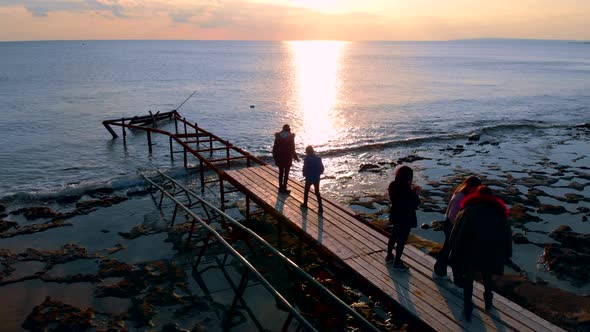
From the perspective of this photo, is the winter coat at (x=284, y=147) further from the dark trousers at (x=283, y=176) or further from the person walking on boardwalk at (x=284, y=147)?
the dark trousers at (x=283, y=176)

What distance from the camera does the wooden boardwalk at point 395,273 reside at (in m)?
6.50

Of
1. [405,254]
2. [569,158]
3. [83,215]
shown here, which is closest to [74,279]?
[83,215]

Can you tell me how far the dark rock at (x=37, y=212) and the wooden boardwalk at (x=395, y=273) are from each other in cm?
932

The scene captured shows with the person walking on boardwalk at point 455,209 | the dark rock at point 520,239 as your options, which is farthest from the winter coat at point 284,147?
the dark rock at point 520,239

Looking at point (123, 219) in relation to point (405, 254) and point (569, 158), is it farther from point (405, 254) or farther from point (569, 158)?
point (569, 158)

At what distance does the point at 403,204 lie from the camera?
7.38 meters

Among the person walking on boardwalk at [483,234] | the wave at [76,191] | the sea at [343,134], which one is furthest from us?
the sea at [343,134]

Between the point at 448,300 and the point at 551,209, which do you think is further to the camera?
the point at 551,209

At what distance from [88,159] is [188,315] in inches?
861

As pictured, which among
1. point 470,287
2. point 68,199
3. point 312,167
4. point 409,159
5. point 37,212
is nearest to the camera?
point 470,287

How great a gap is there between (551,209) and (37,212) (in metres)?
20.6

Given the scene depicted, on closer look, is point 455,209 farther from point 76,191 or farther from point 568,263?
point 76,191

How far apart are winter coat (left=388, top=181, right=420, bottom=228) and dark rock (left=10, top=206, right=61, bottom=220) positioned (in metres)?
14.4

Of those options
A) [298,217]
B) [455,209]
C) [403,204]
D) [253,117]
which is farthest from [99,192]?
[253,117]
